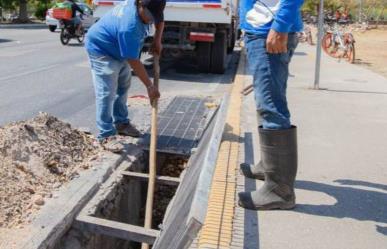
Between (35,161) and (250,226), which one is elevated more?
(35,161)

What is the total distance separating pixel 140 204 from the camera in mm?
5082

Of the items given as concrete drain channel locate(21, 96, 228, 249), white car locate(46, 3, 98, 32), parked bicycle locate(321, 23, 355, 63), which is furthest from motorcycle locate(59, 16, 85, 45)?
concrete drain channel locate(21, 96, 228, 249)

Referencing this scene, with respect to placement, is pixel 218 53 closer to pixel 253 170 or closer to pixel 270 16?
pixel 253 170

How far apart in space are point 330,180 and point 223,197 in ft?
3.91

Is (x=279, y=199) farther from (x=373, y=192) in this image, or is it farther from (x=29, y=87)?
(x=29, y=87)

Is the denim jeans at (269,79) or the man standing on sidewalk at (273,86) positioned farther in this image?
the denim jeans at (269,79)

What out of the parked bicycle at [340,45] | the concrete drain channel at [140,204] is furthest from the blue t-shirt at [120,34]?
the parked bicycle at [340,45]

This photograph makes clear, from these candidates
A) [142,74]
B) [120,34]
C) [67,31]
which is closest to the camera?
[120,34]

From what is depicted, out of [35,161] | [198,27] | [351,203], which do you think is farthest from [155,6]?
[198,27]

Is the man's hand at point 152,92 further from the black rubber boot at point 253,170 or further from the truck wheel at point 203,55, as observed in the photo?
the truck wheel at point 203,55

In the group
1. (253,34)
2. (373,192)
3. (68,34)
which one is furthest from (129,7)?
(68,34)

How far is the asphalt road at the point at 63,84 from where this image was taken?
290 inches

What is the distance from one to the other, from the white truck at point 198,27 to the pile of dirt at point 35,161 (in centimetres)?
587

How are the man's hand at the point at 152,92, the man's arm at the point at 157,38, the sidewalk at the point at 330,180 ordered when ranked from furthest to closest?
1. the man's arm at the point at 157,38
2. the man's hand at the point at 152,92
3. the sidewalk at the point at 330,180
